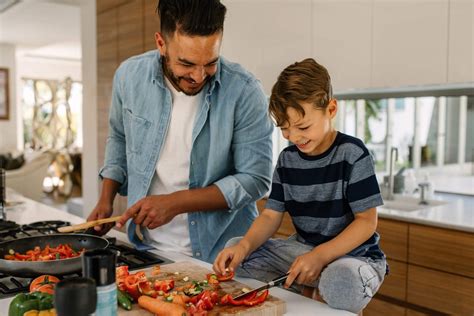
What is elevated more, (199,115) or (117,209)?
(199,115)

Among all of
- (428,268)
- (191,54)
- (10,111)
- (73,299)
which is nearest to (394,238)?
(428,268)

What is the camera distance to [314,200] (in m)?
1.43

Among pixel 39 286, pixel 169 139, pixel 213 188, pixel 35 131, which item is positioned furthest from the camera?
pixel 35 131

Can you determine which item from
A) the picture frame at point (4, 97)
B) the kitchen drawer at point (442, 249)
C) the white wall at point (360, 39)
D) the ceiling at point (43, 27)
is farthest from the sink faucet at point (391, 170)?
the picture frame at point (4, 97)

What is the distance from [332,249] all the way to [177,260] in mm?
511

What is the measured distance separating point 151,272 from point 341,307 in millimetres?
508

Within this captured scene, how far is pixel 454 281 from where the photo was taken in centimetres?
248

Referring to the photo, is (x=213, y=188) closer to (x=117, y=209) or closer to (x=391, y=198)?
Answer: (x=391, y=198)

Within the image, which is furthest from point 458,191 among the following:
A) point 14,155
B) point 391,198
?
point 14,155

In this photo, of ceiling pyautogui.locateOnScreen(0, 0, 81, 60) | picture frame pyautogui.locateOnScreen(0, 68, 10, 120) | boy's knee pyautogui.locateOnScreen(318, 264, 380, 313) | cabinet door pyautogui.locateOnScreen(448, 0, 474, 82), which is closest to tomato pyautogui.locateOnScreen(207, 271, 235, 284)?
boy's knee pyautogui.locateOnScreen(318, 264, 380, 313)

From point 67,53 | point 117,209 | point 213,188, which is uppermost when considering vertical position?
point 67,53

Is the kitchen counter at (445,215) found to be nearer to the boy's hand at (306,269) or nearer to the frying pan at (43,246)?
the boy's hand at (306,269)

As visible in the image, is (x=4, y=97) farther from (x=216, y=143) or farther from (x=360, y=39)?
(x=216, y=143)

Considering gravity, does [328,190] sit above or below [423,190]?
above
